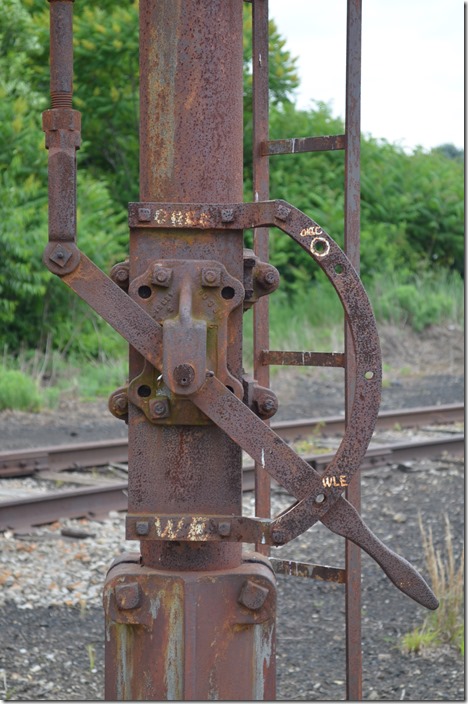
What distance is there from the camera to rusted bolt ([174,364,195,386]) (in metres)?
2.15

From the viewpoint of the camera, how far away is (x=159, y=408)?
2.28 m

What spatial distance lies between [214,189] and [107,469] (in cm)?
546

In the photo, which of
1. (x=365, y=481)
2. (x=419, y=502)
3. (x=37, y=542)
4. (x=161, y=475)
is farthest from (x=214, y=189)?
(x=365, y=481)

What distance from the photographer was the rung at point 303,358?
348 centimetres

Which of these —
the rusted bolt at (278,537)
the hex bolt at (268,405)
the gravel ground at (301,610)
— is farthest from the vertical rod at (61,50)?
the gravel ground at (301,610)

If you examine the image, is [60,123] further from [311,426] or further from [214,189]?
[311,426]

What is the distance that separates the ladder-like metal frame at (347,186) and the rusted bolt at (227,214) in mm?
780

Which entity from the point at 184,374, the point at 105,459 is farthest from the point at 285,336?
the point at 184,374

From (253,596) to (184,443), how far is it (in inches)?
15.4

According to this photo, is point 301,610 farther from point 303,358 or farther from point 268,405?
point 268,405

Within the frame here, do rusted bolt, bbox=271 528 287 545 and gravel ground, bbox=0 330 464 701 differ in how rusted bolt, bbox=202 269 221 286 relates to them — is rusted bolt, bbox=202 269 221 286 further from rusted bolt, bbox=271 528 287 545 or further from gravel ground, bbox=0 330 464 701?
gravel ground, bbox=0 330 464 701

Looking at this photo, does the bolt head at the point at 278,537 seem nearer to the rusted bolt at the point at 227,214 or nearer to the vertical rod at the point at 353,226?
the rusted bolt at the point at 227,214

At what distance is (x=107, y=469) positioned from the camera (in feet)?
24.9

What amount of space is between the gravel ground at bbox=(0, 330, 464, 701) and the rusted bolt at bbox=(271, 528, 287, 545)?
1.86m
